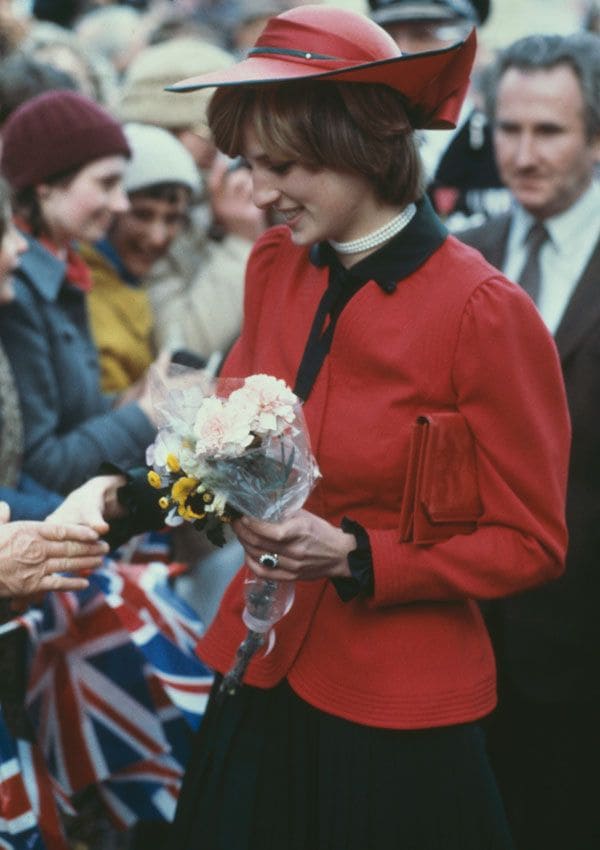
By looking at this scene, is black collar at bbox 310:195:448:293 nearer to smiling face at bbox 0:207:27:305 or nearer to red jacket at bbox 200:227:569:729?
red jacket at bbox 200:227:569:729

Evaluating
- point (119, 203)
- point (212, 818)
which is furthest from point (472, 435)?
point (119, 203)

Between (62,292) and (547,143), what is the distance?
160cm

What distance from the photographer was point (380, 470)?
252 centimetres

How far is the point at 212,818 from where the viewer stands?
2725mm

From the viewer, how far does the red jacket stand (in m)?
2.45

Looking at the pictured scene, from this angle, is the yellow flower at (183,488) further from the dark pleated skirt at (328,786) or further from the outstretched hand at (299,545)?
the dark pleated skirt at (328,786)

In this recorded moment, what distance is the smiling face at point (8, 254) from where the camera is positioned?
3.62 m

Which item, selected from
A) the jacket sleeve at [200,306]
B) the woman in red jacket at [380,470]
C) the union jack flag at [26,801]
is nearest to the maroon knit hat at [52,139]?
the jacket sleeve at [200,306]

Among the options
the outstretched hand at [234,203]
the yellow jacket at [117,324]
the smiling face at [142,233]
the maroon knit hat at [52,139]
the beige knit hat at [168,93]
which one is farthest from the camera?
the beige knit hat at [168,93]

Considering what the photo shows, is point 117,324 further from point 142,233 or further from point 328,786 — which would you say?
point 328,786

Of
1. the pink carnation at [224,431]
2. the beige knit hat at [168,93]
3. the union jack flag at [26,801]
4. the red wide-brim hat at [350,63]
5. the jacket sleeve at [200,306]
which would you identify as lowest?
the union jack flag at [26,801]

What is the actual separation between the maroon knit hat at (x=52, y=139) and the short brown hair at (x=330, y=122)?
1.88 m

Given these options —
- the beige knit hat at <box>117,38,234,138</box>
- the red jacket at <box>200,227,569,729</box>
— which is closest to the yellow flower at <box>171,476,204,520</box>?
the red jacket at <box>200,227,569,729</box>

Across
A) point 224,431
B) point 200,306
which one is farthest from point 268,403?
point 200,306
